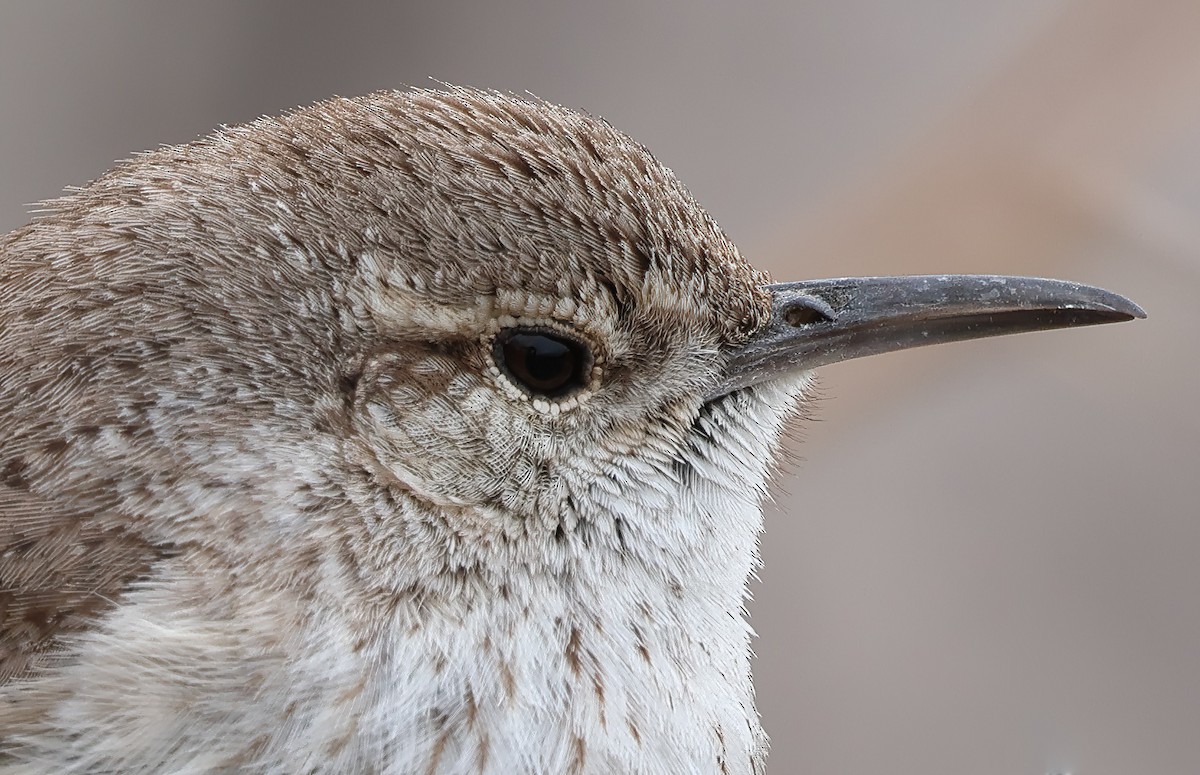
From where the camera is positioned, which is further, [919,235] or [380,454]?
[919,235]

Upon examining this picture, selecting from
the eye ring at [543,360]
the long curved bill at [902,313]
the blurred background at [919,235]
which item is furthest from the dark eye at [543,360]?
the blurred background at [919,235]

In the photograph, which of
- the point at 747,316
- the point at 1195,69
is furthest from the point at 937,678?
the point at 747,316

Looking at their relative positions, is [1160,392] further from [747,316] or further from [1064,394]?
[747,316]

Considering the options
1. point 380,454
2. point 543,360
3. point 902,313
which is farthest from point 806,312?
point 380,454

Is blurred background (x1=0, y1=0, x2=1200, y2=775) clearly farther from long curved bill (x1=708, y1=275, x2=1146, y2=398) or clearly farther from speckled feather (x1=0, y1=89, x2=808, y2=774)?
speckled feather (x1=0, y1=89, x2=808, y2=774)

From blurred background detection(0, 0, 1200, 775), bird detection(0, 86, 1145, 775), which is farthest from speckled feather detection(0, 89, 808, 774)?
blurred background detection(0, 0, 1200, 775)

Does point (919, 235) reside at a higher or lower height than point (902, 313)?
higher

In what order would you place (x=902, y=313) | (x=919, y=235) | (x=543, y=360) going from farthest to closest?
(x=919, y=235)
(x=902, y=313)
(x=543, y=360)

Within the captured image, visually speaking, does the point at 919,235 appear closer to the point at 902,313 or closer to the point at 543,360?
the point at 902,313
